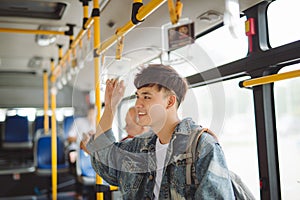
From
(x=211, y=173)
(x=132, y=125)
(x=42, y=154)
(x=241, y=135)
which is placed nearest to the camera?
(x=211, y=173)

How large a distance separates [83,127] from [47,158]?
4291 millimetres

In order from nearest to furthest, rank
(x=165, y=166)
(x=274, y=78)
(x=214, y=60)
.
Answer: (x=165, y=166), (x=274, y=78), (x=214, y=60)

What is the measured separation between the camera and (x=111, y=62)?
1.82m

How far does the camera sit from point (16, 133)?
22.0ft

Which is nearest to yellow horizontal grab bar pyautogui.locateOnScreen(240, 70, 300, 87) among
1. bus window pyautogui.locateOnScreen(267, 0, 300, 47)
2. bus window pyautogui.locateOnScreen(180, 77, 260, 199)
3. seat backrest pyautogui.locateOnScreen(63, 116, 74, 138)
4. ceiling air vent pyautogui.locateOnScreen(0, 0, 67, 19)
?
bus window pyautogui.locateOnScreen(180, 77, 260, 199)

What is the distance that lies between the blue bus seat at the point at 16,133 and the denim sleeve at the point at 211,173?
19.7ft

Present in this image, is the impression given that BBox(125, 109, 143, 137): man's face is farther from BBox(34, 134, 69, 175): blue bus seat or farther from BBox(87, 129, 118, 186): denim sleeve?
BBox(34, 134, 69, 175): blue bus seat

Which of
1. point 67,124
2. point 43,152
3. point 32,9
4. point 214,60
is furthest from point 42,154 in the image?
point 214,60

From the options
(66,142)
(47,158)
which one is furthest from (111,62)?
(66,142)

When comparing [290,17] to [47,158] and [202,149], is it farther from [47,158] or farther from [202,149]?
[47,158]

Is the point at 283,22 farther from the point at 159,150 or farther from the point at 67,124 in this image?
the point at 67,124

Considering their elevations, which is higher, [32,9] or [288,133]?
[32,9]

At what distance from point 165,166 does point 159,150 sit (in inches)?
3.7

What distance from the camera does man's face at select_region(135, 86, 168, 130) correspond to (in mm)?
1423
